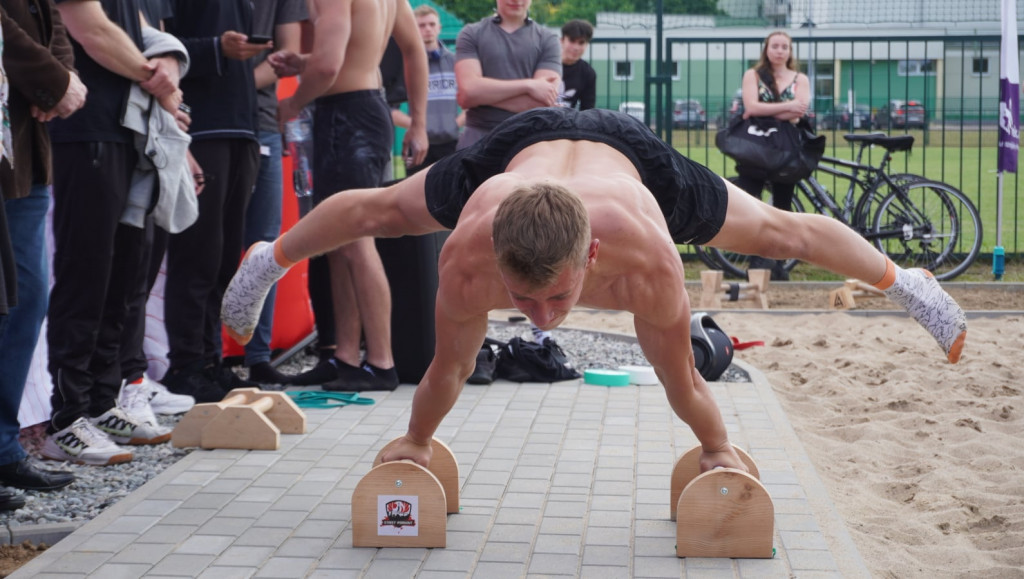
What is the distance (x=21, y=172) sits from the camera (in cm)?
415

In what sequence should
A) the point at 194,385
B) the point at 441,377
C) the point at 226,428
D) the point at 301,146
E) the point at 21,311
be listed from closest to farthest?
the point at 441,377 → the point at 21,311 → the point at 226,428 → the point at 194,385 → the point at 301,146

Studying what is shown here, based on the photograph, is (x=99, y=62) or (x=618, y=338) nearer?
(x=99, y=62)

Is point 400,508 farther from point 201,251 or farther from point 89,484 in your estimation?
point 201,251

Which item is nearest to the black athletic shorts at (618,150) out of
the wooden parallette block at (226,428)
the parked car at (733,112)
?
the wooden parallette block at (226,428)

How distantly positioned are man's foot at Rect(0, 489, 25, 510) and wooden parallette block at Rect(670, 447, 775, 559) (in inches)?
95.3

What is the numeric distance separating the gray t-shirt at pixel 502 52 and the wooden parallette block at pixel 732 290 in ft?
8.45

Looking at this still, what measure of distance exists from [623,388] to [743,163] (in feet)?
13.1

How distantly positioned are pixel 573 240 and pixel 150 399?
3.35m

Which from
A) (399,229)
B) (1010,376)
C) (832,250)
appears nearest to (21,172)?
(399,229)

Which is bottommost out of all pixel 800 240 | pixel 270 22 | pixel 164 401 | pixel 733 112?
pixel 164 401

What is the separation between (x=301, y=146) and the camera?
6.50 m

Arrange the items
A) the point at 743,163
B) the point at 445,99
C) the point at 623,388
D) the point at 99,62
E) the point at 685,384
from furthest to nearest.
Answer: the point at 743,163 → the point at 445,99 → the point at 623,388 → the point at 99,62 → the point at 685,384

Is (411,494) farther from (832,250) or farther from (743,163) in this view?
(743,163)

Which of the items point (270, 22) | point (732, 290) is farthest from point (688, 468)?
point (732, 290)
